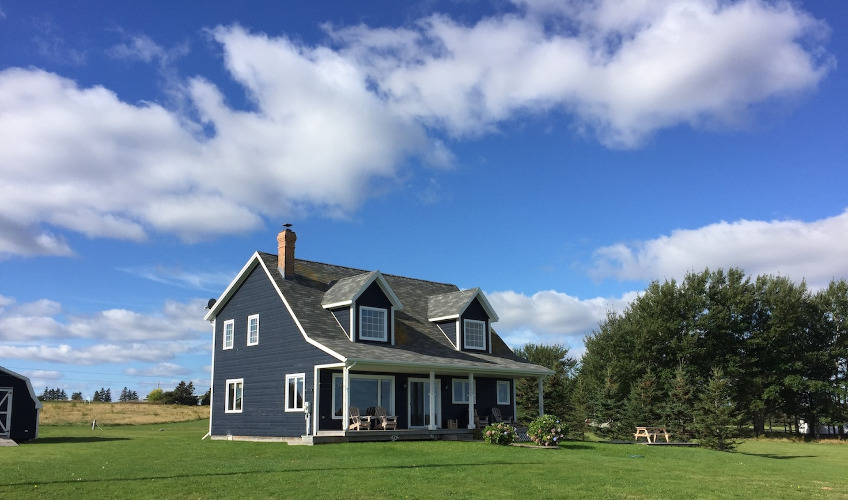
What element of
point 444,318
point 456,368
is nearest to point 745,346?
point 444,318

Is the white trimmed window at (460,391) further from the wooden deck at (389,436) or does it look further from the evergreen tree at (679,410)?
the evergreen tree at (679,410)

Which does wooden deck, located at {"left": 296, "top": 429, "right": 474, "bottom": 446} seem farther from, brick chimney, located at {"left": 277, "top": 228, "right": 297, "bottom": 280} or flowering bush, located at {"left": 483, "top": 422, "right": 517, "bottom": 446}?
brick chimney, located at {"left": 277, "top": 228, "right": 297, "bottom": 280}

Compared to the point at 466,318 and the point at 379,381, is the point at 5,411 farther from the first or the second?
the point at 466,318

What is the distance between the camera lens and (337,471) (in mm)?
15055

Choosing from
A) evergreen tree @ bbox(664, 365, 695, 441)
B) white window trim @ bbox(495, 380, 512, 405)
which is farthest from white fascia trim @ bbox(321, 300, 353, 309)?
evergreen tree @ bbox(664, 365, 695, 441)

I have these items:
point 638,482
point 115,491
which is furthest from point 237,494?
point 638,482

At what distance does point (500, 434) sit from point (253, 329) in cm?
1177

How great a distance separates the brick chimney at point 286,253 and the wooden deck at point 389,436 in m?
7.66

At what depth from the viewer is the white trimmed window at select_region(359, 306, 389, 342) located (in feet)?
92.8

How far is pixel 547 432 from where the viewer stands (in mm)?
23953

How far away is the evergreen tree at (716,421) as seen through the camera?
1164 inches

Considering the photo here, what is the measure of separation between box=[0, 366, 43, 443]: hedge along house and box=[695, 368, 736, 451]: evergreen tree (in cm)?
2850

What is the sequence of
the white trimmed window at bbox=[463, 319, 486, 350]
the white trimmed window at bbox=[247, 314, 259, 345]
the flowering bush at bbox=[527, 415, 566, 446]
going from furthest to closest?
1. the white trimmed window at bbox=[463, 319, 486, 350]
2. the white trimmed window at bbox=[247, 314, 259, 345]
3. the flowering bush at bbox=[527, 415, 566, 446]

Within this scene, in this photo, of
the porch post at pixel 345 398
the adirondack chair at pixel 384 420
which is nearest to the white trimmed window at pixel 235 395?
the adirondack chair at pixel 384 420
